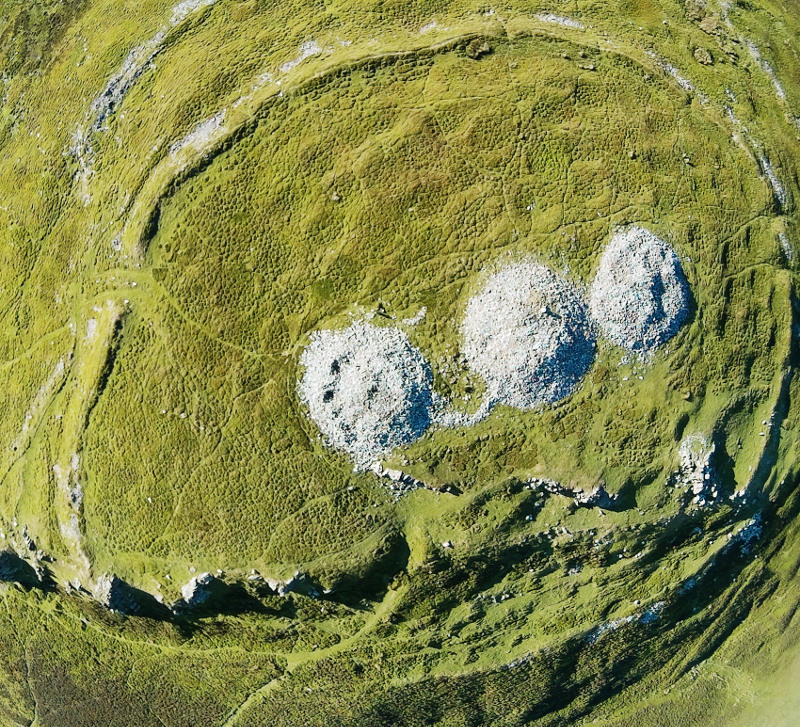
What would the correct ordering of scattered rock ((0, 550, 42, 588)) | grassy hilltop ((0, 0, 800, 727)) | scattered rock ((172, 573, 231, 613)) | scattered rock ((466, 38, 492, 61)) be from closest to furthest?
grassy hilltop ((0, 0, 800, 727))
scattered rock ((172, 573, 231, 613))
scattered rock ((466, 38, 492, 61))
scattered rock ((0, 550, 42, 588))

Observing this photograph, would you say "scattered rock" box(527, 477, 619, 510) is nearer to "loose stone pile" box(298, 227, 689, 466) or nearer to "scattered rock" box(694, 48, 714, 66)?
"loose stone pile" box(298, 227, 689, 466)

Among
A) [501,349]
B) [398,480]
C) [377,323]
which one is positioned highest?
[377,323]

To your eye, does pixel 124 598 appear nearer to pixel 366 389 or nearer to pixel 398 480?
pixel 398 480

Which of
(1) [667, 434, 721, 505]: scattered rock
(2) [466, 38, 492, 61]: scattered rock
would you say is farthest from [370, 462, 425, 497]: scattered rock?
(2) [466, 38, 492, 61]: scattered rock

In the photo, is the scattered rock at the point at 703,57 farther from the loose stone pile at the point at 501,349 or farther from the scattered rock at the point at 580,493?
the scattered rock at the point at 580,493

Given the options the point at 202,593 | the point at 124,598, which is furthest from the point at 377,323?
the point at 124,598

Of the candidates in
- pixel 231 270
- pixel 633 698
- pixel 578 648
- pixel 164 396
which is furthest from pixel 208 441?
pixel 633 698
